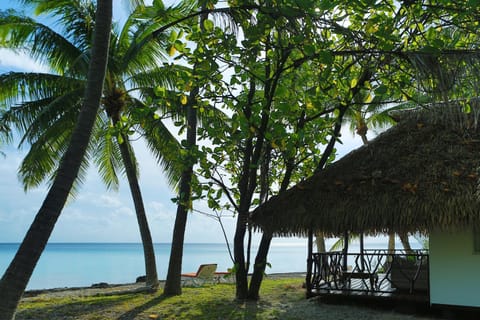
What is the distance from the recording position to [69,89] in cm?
1145

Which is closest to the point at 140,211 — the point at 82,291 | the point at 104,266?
the point at 82,291

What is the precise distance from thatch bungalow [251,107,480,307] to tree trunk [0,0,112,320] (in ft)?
12.9

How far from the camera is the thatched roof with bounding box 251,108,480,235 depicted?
6.86m

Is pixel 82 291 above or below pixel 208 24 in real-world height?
below

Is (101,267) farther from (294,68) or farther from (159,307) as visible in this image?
(294,68)

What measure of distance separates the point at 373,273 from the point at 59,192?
5.90 metres

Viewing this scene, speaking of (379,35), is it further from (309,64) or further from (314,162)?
(314,162)

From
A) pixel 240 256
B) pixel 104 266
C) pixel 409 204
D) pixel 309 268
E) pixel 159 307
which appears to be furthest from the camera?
pixel 104 266

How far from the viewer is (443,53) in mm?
4340

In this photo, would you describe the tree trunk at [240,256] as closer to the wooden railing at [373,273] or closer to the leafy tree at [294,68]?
the leafy tree at [294,68]

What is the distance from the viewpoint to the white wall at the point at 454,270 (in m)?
7.26

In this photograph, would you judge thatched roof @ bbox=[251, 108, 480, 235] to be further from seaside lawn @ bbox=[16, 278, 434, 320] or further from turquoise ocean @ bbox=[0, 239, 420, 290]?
turquoise ocean @ bbox=[0, 239, 420, 290]

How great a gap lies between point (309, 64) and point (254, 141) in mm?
2011

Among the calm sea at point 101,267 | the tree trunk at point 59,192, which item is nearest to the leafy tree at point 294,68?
the tree trunk at point 59,192
